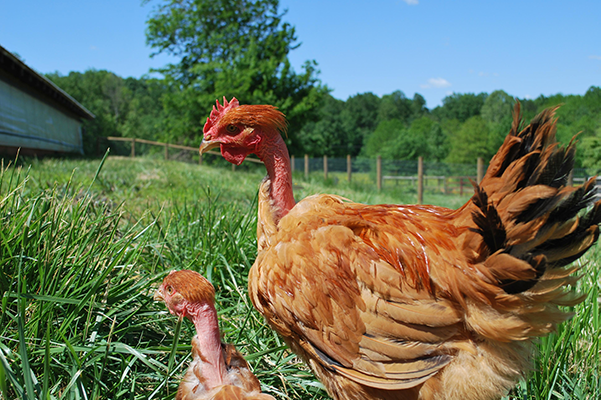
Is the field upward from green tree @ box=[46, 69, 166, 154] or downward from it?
downward

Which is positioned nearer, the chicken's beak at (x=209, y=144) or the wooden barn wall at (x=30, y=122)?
the chicken's beak at (x=209, y=144)

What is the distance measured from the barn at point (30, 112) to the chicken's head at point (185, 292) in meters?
13.5

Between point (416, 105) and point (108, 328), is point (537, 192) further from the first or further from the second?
point (416, 105)

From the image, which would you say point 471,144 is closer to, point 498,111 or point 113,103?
point 498,111

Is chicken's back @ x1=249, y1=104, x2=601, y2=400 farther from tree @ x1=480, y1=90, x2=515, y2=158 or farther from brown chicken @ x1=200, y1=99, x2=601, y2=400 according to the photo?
tree @ x1=480, y1=90, x2=515, y2=158

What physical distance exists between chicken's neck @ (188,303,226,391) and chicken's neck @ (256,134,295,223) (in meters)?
0.78

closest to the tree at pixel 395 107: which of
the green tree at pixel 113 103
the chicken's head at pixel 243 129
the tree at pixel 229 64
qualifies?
the green tree at pixel 113 103

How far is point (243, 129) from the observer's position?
2414mm

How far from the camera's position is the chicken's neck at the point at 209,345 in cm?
185

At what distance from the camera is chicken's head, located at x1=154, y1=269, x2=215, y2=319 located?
1.86m

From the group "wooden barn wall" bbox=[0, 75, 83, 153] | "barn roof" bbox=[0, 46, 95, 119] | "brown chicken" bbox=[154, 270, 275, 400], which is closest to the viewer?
"brown chicken" bbox=[154, 270, 275, 400]

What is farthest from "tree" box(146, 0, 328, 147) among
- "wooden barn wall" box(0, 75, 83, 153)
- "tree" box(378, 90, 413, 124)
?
"tree" box(378, 90, 413, 124)

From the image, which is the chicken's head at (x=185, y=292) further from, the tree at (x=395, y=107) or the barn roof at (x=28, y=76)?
the tree at (x=395, y=107)

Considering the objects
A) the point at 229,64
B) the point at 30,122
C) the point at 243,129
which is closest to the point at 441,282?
the point at 243,129
